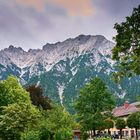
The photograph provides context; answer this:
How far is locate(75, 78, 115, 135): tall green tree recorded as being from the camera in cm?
7519

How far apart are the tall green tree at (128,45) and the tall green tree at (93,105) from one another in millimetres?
41772

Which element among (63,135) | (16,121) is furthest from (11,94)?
(16,121)

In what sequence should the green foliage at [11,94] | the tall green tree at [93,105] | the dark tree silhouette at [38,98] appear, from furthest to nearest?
the dark tree silhouette at [38,98] < the green foliage at [11,94] < the tall green tree at [93,105]

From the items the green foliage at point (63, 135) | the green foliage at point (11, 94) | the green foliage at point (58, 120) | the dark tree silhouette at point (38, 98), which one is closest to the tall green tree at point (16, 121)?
the green foliage at point (63, 135)

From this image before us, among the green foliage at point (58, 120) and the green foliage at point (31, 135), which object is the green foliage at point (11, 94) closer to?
the green foliage at point (58, 120)

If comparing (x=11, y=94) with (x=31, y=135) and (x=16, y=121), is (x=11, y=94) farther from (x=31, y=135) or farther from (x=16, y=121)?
(x=16, y=121)

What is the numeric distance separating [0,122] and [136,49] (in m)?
33.3

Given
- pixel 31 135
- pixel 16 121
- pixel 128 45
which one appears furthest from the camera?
pixel 31 135

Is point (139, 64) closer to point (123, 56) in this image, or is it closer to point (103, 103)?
point (123, 56)

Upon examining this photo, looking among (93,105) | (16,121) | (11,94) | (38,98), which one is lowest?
(16,121)

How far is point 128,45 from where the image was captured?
32.1 metres

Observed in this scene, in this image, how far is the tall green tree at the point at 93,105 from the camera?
247 ft

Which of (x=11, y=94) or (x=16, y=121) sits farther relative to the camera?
(x=11, y=94)

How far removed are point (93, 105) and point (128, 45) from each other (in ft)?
147
